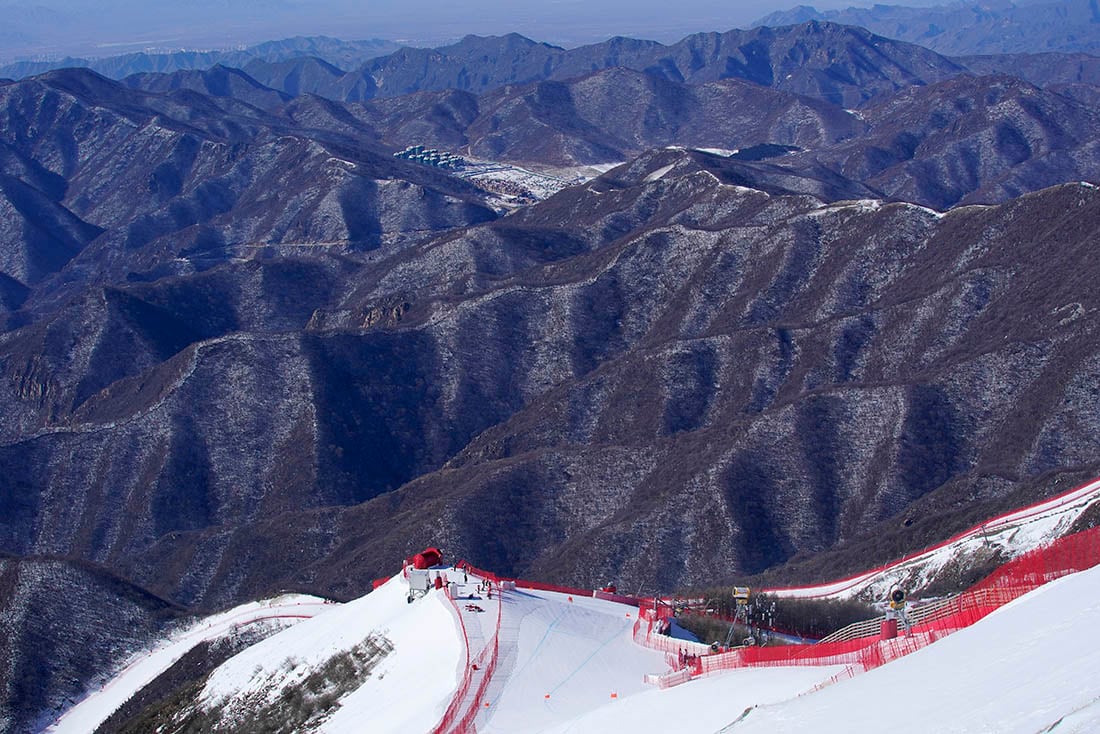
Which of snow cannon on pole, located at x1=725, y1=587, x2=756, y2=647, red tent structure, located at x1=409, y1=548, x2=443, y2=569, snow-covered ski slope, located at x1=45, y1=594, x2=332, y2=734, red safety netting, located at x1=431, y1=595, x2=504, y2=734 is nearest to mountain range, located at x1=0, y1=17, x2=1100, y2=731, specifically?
snow-covered ski slope, located at x1=45, y1=594, x2=332, y2=734

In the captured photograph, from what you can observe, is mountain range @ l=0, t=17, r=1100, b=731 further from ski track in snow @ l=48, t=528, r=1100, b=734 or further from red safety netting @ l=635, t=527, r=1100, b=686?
red safety netting @ l=635, t=527, r=1100, b=686

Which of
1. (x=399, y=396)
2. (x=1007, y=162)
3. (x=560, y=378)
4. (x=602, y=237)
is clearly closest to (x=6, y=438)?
(x=399, y=396)

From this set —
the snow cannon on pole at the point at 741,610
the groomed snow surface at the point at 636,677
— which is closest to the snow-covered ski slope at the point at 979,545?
the snow cannon on pole at the point at 741,610

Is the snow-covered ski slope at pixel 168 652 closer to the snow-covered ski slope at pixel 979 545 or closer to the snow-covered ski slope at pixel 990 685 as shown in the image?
the snow-covered ski slope at pixel 979 545

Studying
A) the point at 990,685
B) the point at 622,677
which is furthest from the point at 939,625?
the point at 622,677

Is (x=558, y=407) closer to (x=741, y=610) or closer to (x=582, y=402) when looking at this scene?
(x=582, y=402)

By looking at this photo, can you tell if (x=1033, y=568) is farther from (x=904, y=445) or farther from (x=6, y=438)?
(x=6, y=438)

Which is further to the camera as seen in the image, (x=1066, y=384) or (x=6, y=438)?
(x=6, y=438)
